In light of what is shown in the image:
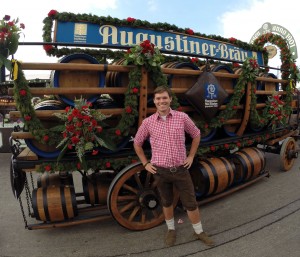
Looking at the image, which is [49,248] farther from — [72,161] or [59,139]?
[59,139]

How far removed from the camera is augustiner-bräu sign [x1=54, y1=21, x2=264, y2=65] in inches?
120

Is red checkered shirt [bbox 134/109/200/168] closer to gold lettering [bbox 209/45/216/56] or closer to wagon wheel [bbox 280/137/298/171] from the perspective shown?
gold lettering [bbox 209/45/216/56]

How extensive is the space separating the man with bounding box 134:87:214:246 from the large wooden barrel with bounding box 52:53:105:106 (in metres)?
0.70

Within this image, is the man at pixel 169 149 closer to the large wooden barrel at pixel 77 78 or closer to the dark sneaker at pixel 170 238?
the dark sneaker at pixel 170 238

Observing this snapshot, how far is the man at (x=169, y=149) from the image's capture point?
2.59 meters

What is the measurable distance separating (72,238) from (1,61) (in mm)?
2053

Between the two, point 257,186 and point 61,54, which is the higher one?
point 61,54

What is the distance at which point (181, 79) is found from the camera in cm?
336

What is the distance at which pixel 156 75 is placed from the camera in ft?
9.70

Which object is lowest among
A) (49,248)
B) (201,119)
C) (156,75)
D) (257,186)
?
(49,248)

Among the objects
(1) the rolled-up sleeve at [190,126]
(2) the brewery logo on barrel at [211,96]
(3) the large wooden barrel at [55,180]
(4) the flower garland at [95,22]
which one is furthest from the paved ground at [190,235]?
(4) the flower garland at [95,22]

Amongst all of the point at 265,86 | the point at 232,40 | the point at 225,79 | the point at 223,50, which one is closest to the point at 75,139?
the point at 225,79

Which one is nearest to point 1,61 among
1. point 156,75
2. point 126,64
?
point 126,64

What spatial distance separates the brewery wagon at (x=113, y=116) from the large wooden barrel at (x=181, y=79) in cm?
1
